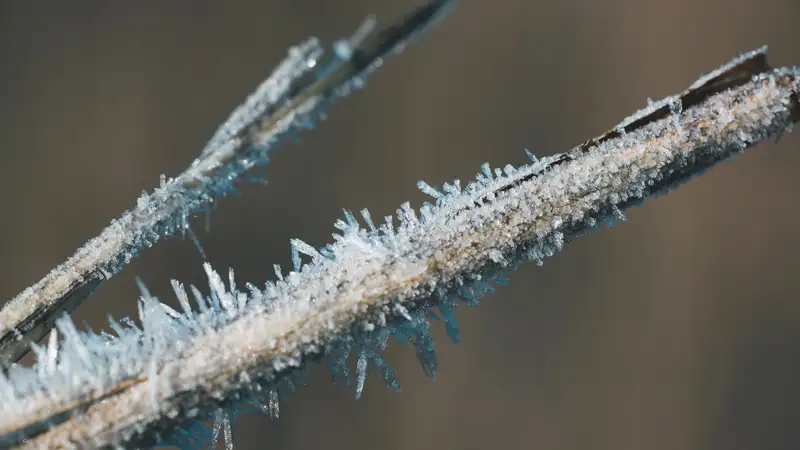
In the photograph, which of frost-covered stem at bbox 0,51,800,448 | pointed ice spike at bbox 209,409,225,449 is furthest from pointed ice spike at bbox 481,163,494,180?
pointed ice spike at bbox 209,409,225,449

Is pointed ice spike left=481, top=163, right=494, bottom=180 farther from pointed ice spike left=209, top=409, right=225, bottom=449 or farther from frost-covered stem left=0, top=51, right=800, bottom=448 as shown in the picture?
pointed ice spike left=209, top=409, right=225, bottom=449

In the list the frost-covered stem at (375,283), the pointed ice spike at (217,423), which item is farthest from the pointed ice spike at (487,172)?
the pointed ice spike at (217,423)

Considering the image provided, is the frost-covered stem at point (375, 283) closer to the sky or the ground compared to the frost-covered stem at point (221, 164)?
closer to the ground

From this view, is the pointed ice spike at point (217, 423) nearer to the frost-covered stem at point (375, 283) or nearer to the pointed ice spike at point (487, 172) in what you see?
the frost-covered stem at point (375, 283)

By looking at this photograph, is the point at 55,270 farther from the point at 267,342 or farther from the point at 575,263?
the point at 575,263
